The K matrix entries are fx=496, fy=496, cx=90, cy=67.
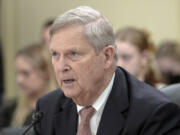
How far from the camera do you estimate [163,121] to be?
88.8 inches

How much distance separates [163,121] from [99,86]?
36 cm

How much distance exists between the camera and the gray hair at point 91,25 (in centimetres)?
227

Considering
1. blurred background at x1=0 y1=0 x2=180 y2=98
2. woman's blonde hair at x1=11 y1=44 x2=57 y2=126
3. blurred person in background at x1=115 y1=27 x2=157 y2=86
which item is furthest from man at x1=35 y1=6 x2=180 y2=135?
blurred background at x1=0 y1=0 x2=180 y2=98

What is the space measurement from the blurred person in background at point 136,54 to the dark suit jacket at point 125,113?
1486 millimetres

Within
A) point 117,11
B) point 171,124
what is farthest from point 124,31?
point 117,11

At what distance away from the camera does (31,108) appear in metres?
4.35

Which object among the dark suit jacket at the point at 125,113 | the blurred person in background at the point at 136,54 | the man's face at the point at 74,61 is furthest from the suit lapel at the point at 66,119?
the blurred person in background at the point at 136,54

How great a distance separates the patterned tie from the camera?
242cm

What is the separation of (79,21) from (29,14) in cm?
517

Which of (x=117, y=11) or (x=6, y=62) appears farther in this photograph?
(x=6, y=62)

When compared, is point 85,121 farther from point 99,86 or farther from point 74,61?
point 74,61

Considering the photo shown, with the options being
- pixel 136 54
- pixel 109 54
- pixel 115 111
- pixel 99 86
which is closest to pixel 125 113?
pixel 115 111

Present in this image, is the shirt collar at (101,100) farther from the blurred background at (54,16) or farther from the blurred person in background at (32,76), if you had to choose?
the blurred background at (54,16)

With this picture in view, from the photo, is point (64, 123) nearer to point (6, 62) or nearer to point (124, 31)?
point (124, 31)
